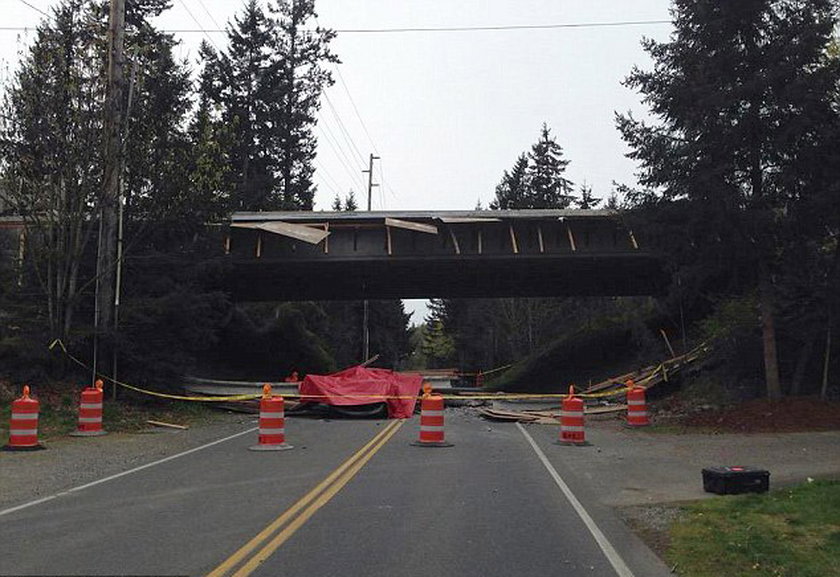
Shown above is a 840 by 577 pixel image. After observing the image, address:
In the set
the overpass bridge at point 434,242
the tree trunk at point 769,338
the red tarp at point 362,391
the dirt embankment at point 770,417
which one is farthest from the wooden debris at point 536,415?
the overpass bridge at point 434,242

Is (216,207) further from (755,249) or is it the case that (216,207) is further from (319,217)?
(755,249)

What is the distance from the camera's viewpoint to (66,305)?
2295 centimetres

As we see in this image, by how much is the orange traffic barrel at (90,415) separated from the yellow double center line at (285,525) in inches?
305

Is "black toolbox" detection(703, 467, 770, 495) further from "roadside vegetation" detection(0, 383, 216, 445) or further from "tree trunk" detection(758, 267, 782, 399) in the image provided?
"roadside vegetation" detection(0, 383, 216, 445)

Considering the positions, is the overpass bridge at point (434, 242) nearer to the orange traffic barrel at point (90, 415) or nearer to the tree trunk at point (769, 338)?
the tree trunk at point (769, 338)

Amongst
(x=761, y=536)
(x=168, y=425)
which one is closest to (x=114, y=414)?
(x=168, y=425)

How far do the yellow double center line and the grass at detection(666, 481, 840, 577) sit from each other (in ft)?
12.2

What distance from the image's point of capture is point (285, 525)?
814cm

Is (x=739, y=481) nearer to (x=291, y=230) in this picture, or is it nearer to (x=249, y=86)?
(x=291, y=230)

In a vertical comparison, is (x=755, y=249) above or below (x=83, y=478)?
above

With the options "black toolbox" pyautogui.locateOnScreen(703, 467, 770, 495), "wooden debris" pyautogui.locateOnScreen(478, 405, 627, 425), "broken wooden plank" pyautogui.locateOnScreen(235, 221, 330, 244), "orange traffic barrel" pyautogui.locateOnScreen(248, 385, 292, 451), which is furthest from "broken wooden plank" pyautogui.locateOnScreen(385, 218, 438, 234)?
"black toolbox" pyautogui.locateOnScreen(703, 467, 770, 495)

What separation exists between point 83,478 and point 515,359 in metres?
57.7

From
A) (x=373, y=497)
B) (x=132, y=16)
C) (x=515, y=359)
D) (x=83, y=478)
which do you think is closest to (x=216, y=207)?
(x=83, y=478)

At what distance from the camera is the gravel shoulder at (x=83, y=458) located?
1091 centimetres
